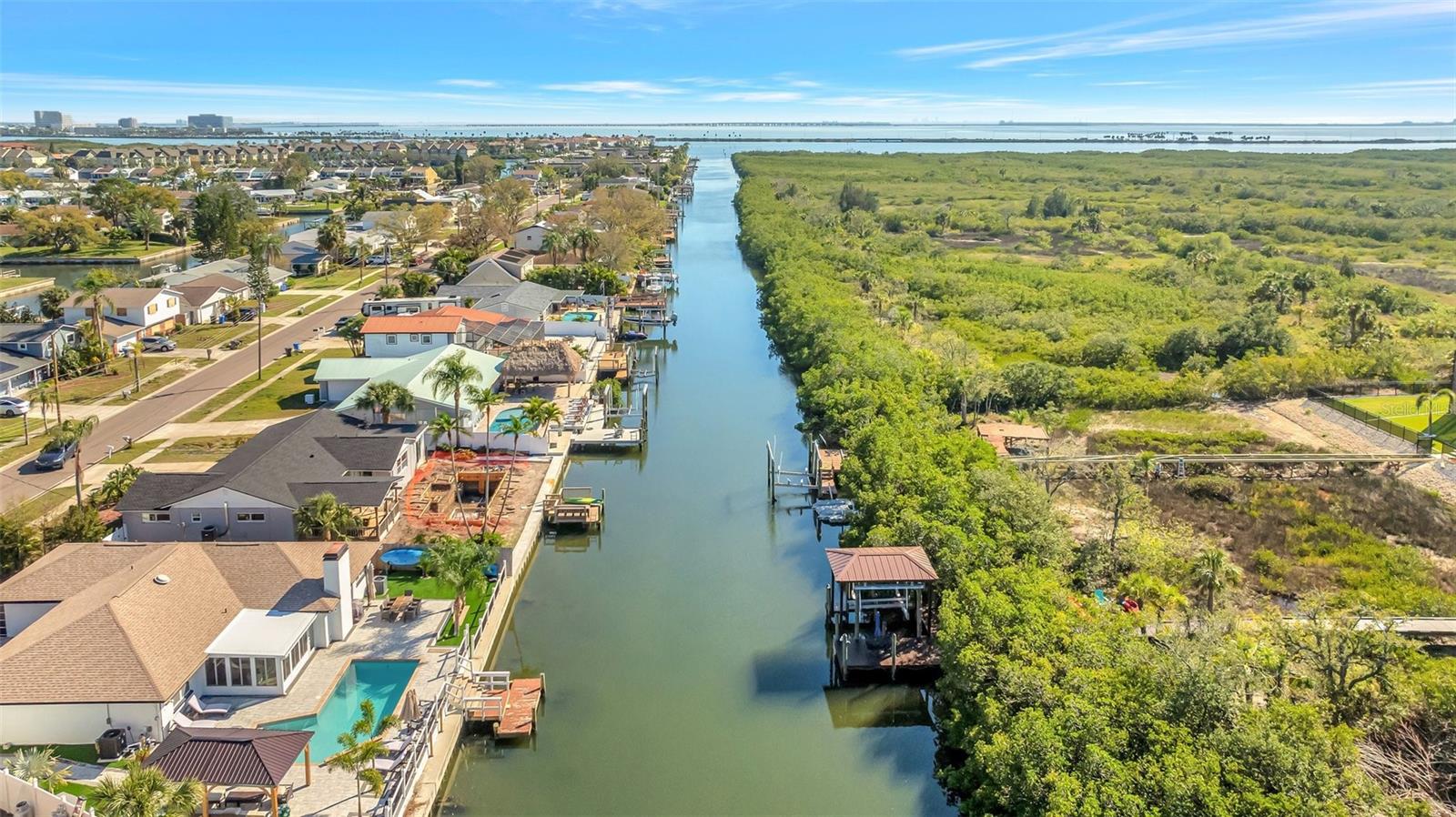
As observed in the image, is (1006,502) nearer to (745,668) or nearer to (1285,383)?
(745,668)

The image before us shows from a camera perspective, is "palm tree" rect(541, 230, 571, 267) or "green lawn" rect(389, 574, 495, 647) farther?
"palm tree" rect(541, 230, 571, 267)

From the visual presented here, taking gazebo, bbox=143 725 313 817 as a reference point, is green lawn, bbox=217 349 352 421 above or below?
above

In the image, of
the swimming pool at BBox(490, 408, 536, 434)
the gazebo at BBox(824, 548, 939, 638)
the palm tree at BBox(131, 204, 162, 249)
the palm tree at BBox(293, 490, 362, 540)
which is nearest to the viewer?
the gazebo at BBox(824, 548, 939, 638)

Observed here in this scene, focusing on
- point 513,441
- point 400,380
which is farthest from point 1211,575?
point 400,380

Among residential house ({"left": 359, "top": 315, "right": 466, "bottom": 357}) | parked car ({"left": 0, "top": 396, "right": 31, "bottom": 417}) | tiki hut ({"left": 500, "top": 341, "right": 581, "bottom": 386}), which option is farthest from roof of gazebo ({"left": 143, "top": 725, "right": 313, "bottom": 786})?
residential house ({"left": 359, "top": 315, "right": 466, "bottom": 357})

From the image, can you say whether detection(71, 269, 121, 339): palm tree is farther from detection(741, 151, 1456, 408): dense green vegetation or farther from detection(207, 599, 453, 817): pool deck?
detection(741, 151, 1456, 408): dense green vegetation

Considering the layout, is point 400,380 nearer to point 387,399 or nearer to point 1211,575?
point 387,399
